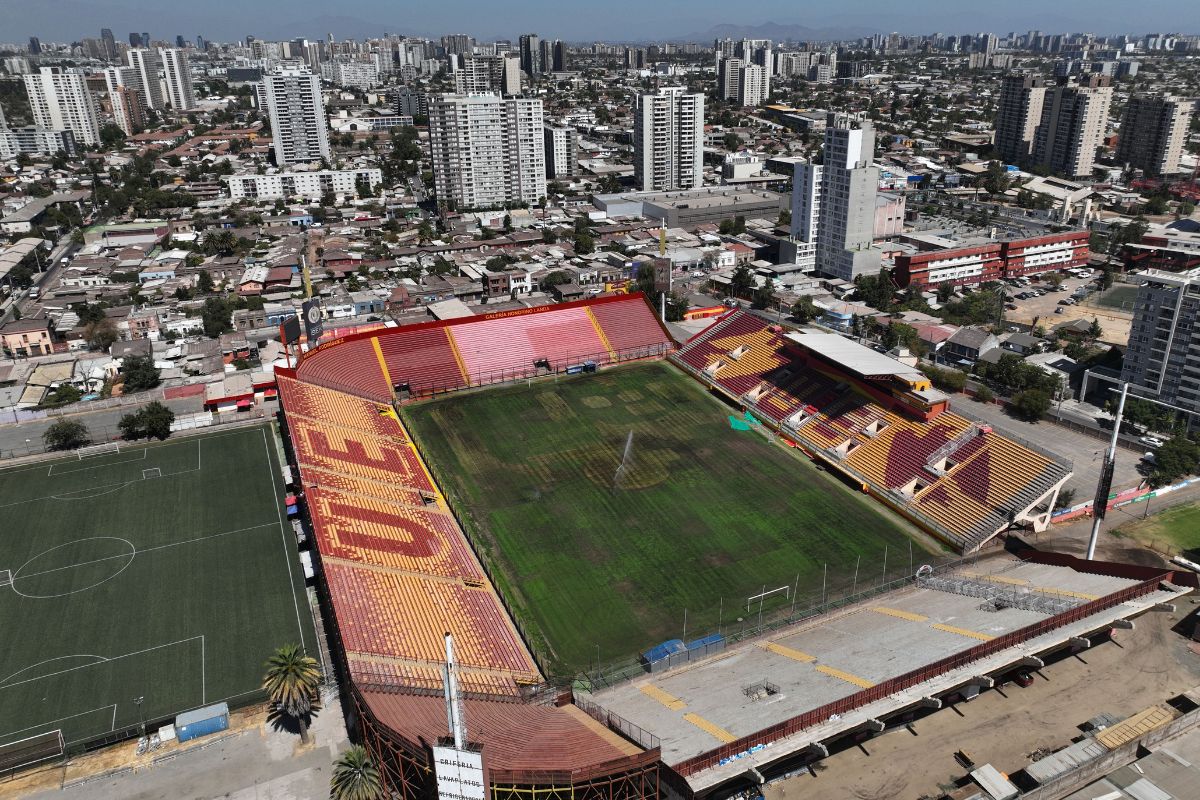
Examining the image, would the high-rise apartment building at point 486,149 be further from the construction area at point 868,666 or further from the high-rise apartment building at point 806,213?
the construction area at point 868,666

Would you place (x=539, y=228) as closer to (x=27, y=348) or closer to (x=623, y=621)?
(x=27, y=348)

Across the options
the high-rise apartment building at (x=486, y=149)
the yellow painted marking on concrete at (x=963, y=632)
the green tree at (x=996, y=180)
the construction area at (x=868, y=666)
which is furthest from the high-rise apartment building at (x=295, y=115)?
the yellow painted marking on concrete at (x=963, y=632)

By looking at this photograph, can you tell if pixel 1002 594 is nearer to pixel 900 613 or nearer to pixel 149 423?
pixel 900 613

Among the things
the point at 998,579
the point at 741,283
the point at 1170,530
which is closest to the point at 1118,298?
the point at 741,283

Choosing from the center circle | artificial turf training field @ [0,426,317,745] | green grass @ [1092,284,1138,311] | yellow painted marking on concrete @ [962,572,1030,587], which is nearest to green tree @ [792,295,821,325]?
green grass @ [1092,284,1138,311]

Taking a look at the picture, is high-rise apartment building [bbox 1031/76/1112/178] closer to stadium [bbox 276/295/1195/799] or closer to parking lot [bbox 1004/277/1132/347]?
parking lot [bbox 1004/277/1132/347]

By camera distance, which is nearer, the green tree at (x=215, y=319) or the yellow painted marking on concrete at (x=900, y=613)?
the yellow painted marking on concrete at (x=900, y=613)
